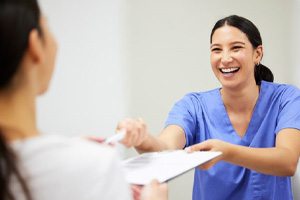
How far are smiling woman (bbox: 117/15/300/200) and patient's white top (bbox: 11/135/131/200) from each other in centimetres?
59

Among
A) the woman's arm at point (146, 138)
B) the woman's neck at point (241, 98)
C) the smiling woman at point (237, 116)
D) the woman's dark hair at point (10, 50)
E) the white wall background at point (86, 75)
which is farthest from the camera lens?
the white wall background at point (86, 75)

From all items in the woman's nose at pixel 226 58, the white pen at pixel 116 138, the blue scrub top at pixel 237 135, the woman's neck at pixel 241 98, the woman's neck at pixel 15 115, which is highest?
the woman's neck at pixel 15 115

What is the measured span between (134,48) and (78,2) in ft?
1.01

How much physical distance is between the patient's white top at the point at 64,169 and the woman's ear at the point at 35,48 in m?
0.11

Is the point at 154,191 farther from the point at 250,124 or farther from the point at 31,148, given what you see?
the point at 250,124

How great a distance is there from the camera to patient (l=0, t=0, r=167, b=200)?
438 millimetres

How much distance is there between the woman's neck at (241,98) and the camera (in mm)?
1259

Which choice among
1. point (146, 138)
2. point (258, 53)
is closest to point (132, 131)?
point (146, 138)

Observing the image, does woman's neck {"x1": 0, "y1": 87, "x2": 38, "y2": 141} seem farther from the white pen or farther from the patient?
the white pen

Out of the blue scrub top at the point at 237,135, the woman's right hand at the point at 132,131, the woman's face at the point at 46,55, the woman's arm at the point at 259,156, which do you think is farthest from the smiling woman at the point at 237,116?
the woman's face at the point at 46,55

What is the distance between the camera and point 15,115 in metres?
0.47

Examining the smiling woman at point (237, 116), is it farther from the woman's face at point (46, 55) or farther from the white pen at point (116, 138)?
the woman's face at point (46, 55)

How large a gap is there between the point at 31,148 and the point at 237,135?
35.5 inches

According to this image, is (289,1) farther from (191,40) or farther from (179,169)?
(179,169)
